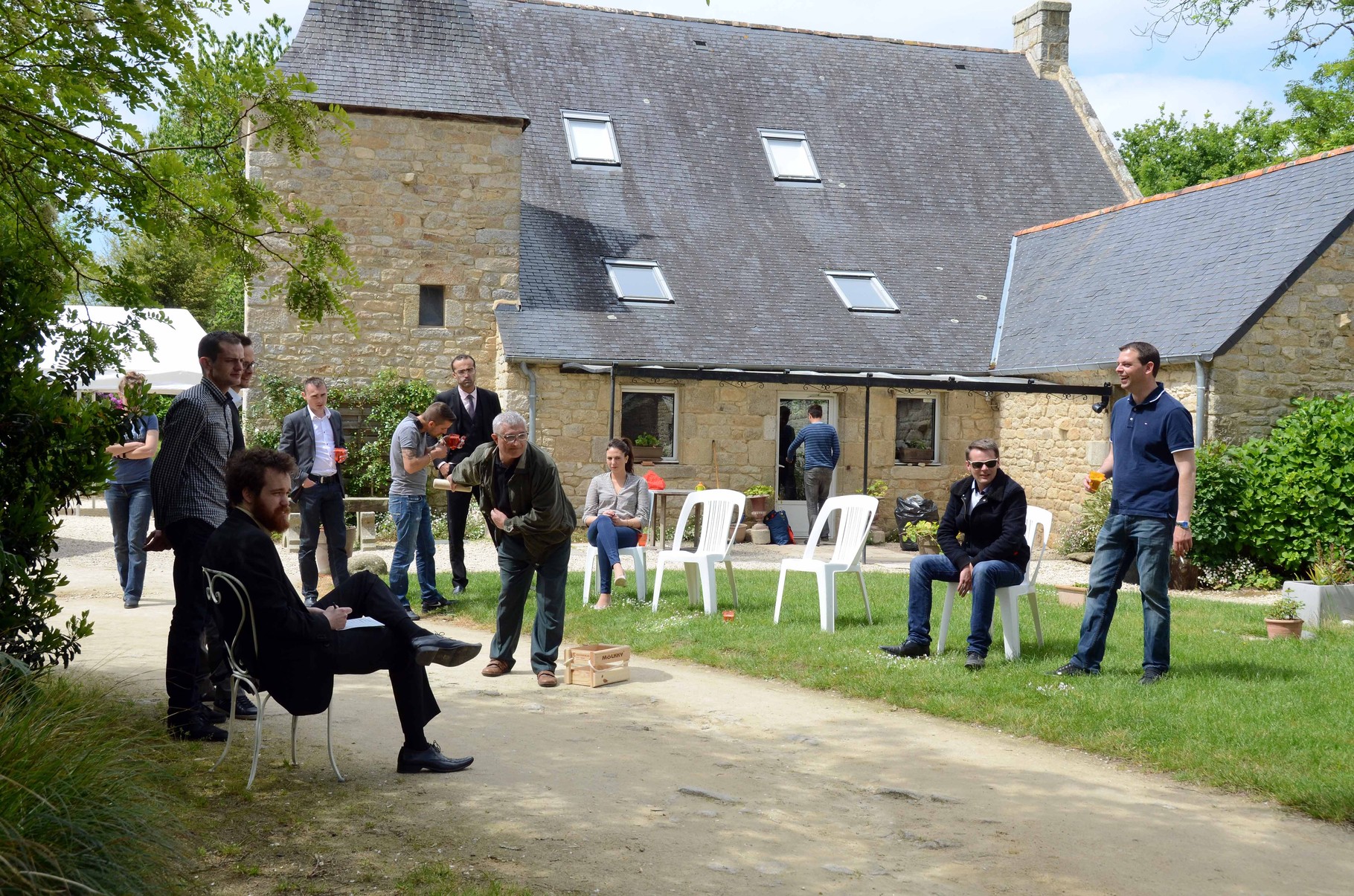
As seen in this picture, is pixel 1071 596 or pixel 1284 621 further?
pixel 1071 596

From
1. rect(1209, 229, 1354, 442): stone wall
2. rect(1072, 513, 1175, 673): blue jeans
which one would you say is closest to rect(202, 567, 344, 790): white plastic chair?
rect(1072, 513, 1175, 673): blue jeans

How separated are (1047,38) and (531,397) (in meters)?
13.2

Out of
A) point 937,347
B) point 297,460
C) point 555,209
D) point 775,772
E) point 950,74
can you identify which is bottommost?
point 775,772

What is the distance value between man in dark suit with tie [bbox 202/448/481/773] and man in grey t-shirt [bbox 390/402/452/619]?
4142mm

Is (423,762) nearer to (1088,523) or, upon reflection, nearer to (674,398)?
(1088,523)

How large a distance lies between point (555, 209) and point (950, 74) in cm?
872

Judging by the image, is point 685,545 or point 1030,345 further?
point 1030,345

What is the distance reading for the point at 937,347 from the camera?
17625mm

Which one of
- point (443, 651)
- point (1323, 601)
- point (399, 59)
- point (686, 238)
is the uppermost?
point (399, 59)

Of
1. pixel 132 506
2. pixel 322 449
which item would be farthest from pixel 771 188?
pixel 132 506

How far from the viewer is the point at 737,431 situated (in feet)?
55.9

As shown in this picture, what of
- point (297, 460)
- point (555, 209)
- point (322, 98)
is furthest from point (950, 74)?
point (297, 460)

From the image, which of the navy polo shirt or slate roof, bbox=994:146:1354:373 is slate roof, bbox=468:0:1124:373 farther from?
the navy polo shirt

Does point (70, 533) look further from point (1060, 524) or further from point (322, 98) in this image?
point (1060, 524)
